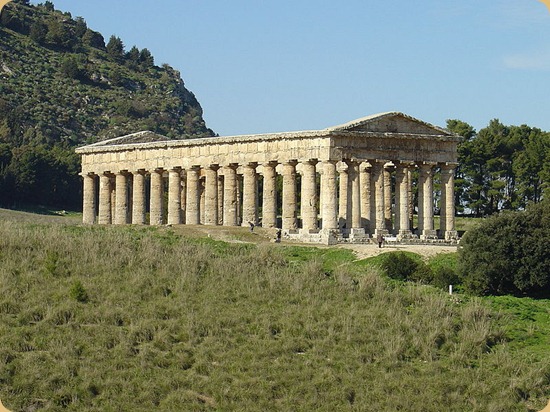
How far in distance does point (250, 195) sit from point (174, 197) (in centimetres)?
569

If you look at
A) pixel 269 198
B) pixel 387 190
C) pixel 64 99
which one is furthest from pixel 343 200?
pixel 64 99

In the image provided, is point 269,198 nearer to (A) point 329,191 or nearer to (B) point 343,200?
(B) point 343,200

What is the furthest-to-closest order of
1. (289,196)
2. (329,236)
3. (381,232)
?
(289,196) < (381,232) < (329,236)

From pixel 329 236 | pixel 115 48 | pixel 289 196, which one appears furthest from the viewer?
pixel 115 48

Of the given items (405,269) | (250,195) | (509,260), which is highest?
(250,195)

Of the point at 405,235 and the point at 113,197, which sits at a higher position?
the point at 113,197

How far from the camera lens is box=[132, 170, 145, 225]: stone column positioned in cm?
8056

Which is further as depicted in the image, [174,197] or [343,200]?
[174,197]

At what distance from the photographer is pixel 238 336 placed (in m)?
39.9

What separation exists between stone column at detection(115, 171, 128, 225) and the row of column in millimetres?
436

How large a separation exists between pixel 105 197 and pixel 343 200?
63.3 ft

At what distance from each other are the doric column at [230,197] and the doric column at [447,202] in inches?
470

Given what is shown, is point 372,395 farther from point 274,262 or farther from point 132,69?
point 132,69

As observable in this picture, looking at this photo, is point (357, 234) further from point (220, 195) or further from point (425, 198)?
point (220, 195)
